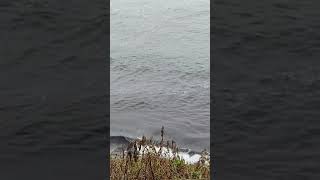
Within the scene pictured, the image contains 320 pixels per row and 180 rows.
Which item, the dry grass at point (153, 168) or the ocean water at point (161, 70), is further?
the ocean water at point (161, 70)

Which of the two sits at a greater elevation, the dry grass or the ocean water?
the ocean water

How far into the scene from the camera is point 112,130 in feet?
33.0

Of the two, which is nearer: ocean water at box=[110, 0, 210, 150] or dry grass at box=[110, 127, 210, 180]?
dry grass at box=[110, 127, 210, 180]

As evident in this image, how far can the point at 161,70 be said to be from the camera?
12.1 metres

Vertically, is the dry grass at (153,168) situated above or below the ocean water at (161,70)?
below

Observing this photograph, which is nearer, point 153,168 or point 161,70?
point 153,168

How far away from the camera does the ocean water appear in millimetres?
10203

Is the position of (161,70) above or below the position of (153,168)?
above

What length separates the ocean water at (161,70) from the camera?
1020cm
